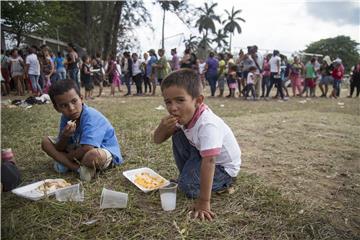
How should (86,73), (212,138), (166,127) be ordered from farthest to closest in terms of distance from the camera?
(86,73)
(166,127)
(212,138)

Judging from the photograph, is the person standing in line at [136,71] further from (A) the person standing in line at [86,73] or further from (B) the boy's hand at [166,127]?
(B) the boy's hand at [166,127]

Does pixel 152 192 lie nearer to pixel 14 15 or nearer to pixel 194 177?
pixel 194 177

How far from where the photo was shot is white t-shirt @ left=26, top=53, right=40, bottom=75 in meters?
9.97

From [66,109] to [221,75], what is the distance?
33.6 ft

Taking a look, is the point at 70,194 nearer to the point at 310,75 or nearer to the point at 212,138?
the point at 212,138

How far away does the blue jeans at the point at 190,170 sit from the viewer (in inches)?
101

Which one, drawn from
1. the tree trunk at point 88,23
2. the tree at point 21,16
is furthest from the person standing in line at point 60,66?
the tree trunk at point 88,23

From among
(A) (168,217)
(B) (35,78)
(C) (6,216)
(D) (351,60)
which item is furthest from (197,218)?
(D) (351,60)

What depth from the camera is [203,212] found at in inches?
89.7

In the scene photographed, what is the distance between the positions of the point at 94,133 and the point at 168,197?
0.98 metres

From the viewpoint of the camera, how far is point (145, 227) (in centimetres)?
219

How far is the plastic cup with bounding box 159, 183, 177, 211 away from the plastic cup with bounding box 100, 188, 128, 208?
0.90ft

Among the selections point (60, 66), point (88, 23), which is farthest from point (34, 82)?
point (88, 23)

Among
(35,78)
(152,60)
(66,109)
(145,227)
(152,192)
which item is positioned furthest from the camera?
(152,60)
